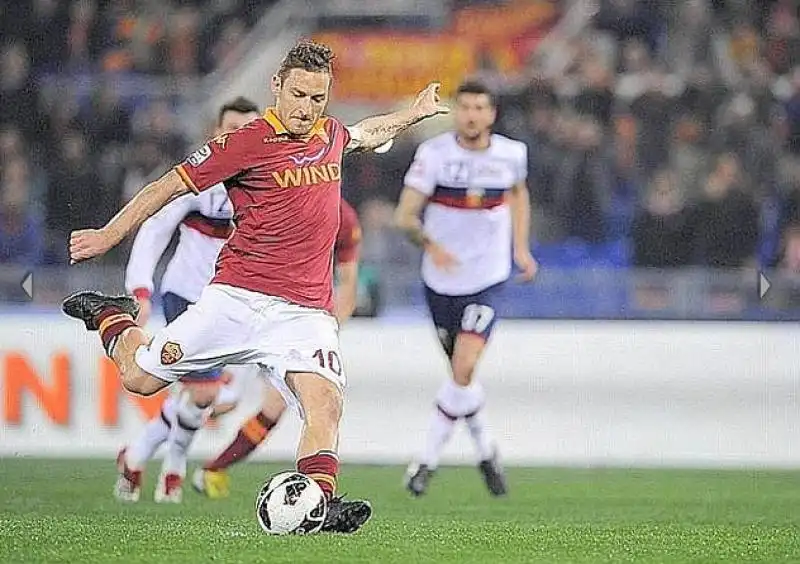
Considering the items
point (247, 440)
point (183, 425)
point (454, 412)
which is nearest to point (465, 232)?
point (454, 412)

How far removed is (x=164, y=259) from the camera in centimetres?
1394

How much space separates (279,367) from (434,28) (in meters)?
10.7

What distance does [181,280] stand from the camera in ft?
34.9

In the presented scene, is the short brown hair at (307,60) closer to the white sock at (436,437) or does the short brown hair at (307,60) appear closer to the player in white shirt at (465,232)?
the player in white shirt at (465,232)

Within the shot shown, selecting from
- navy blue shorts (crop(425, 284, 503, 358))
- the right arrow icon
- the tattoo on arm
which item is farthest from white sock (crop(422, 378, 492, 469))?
the tattoo on arm

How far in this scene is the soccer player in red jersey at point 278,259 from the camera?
282 inches

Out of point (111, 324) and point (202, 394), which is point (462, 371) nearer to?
point (202, 394)

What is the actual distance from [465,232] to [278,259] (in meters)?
4.33

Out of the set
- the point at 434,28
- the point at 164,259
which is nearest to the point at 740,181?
the point at 434,28

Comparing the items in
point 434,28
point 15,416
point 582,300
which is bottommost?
point 15,416

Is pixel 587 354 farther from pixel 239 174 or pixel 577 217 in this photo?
pixel 239 174

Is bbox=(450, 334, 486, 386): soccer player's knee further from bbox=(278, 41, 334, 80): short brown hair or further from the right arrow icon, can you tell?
bbox=(278, 41, 334, 80): short brown hair

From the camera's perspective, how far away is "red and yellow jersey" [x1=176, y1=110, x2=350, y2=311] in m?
7.27

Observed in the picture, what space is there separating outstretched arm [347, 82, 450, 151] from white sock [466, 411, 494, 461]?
3.75 meters
